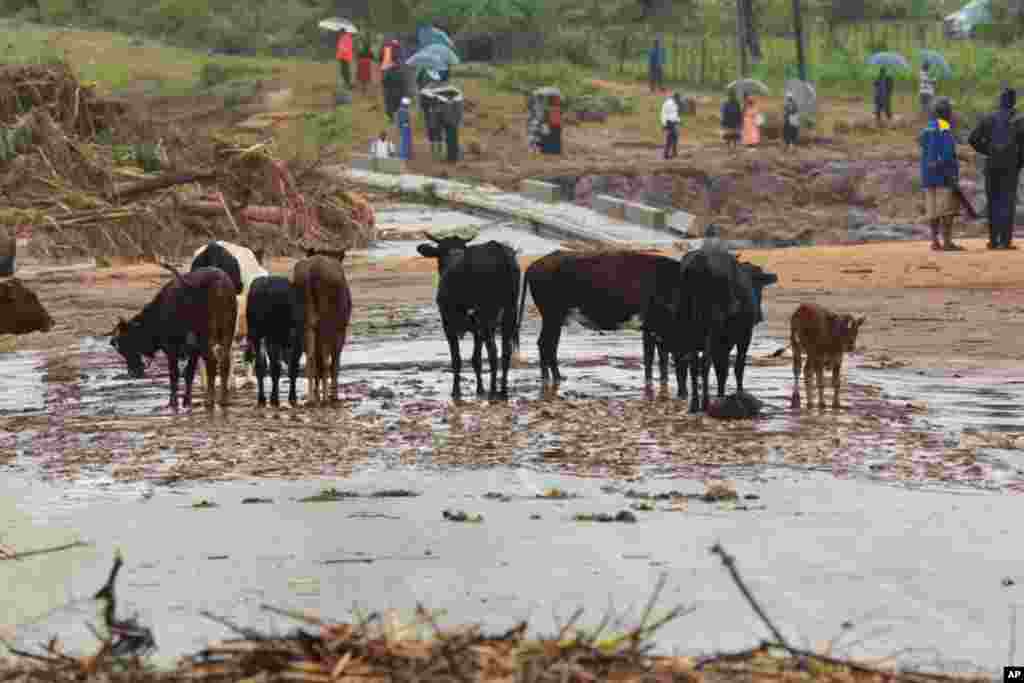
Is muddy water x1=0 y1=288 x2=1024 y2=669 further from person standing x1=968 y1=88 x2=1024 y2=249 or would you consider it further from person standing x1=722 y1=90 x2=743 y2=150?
person standing x1=722 y1=90 x2=743 y2=150

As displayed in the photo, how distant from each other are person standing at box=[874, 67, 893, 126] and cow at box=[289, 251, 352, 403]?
142 feet

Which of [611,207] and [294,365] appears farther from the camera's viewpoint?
[611,207]

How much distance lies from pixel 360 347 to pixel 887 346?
4959mm

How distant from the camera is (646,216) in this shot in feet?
135

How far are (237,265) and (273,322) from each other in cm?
157

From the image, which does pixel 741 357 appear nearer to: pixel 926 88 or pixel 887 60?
pixel 887 60

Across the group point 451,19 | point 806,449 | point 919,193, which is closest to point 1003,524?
point 806,449

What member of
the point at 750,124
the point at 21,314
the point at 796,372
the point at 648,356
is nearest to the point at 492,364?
the point at 648,356

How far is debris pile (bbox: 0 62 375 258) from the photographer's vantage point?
34688mm

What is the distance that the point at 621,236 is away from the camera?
3850cm

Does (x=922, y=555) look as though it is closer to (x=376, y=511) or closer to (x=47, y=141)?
(x=376, y=511)

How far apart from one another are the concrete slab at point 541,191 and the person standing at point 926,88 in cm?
1870

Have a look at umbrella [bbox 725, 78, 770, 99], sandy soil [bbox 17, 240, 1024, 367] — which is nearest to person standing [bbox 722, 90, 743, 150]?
umbrella [bbox 725, 78, 770, 99]

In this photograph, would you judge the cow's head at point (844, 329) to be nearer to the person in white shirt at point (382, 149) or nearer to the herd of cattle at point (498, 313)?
the herd of cattle at point (498, 313)
